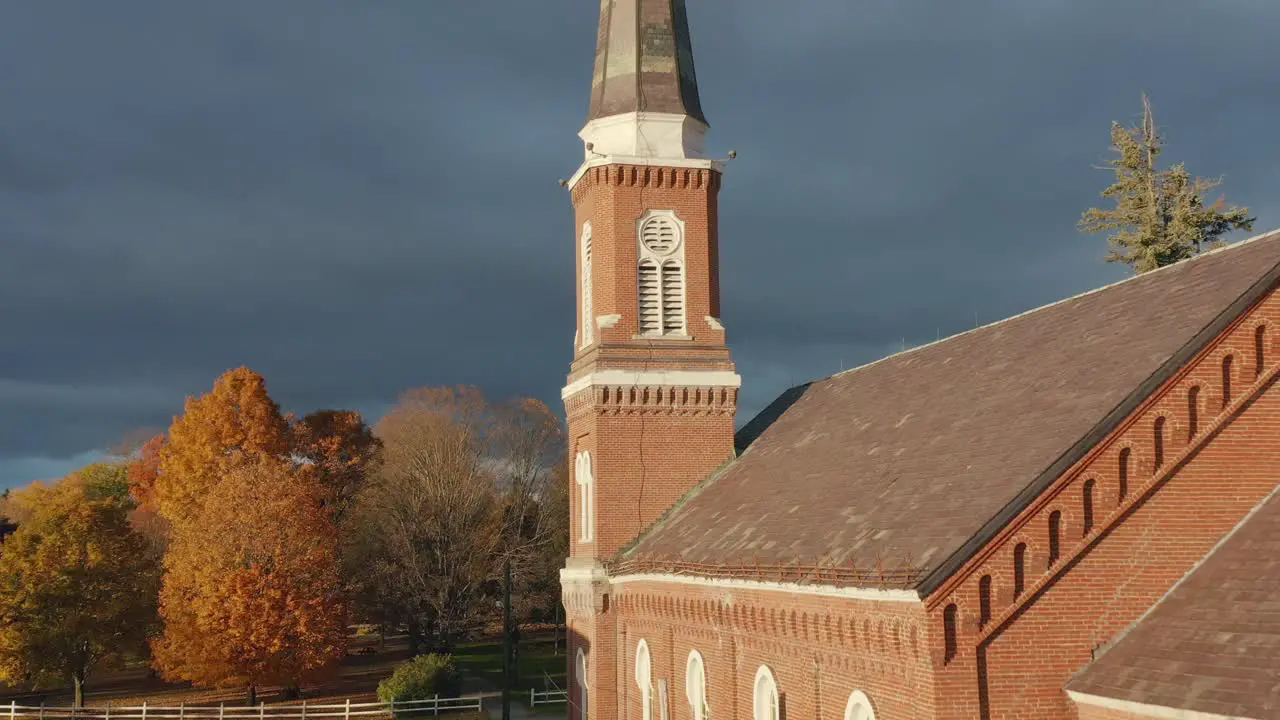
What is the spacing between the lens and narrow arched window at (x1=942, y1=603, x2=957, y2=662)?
13.8 meters

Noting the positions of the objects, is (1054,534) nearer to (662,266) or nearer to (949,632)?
(949,632)

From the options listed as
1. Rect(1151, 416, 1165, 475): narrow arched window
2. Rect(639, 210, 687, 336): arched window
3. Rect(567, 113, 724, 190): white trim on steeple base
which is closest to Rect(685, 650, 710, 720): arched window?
Rect(639, 210, 687, 336): arched window

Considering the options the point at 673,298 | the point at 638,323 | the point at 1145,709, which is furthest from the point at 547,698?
the point at 1145,709

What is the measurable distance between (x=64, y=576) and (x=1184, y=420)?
1685 inches

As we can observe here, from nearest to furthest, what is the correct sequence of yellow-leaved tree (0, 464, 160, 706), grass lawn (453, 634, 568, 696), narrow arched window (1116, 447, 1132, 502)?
narrow arched window (1116, 447, 1132, 502) < yellow-leaved tree (0, 464, 160, 706) < grass lawn (453, 634, 568, 696)

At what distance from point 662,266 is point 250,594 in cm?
2137

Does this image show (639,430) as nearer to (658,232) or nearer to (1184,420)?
(658,232)

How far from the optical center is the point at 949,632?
13859mm

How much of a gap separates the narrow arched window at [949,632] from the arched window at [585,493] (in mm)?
16858

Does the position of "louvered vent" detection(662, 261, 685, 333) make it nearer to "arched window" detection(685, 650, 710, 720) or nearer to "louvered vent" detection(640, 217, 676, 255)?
"louvered vent" detection(640, 217, 676, 255)

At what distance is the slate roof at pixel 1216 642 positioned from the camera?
12.0 m

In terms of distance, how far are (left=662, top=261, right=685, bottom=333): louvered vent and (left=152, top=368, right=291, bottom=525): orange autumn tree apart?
3058cm

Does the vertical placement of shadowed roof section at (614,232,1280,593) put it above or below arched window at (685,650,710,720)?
above

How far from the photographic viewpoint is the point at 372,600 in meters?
57.5
